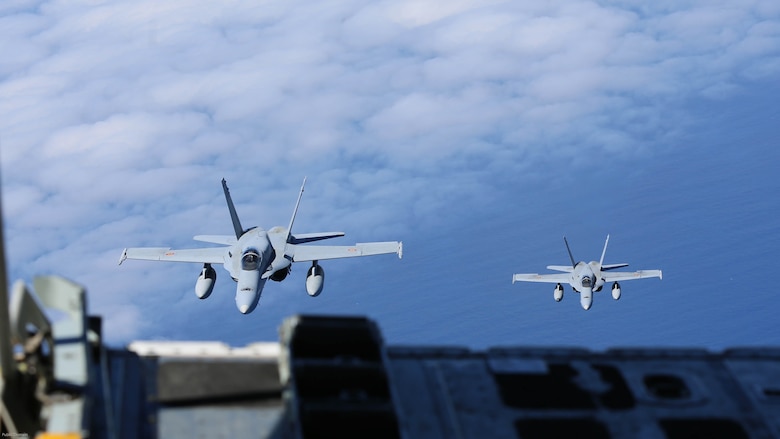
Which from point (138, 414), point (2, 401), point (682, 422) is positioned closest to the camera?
point (2, 401)

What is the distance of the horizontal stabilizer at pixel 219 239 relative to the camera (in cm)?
9231

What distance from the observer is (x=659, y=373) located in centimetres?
2355

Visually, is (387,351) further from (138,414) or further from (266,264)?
(266,264)

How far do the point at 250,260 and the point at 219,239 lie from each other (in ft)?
40.2

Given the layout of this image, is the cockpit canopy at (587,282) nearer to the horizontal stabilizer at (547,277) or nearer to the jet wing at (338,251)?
the horizontal stabilizer at (547,277)

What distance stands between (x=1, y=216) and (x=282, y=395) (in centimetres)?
735

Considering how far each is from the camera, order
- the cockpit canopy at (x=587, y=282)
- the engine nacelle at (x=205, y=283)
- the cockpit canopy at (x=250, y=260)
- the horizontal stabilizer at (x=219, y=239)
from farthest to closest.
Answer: the cockpit canopy at (x=587, y=282)
the horizontal stabilizer at (x=219, y=239)
the engine nacelle at (x=205, y=283)
the cockpit canopy at (x=250, y=260)

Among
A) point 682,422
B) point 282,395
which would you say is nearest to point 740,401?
point 682,422

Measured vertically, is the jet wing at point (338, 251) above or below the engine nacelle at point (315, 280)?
above

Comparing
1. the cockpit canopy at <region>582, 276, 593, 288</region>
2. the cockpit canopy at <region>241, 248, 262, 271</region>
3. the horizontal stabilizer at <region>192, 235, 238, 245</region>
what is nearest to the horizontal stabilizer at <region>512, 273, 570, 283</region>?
A: the cockpit canopy at <region>582, 276, 593, 288</region>

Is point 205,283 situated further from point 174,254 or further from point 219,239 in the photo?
point 174,254

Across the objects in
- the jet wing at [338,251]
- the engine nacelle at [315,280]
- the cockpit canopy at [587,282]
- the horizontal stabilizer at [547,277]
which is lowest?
the engine nacelle at [315,280]

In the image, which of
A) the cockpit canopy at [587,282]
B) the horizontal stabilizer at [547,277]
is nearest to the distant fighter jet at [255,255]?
the cockpit canopy at [587,282]

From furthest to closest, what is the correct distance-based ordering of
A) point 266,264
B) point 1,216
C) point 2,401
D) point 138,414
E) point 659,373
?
point 266,264 → point 659,373 → point 138,414 → point 2,401 → point 1,216
